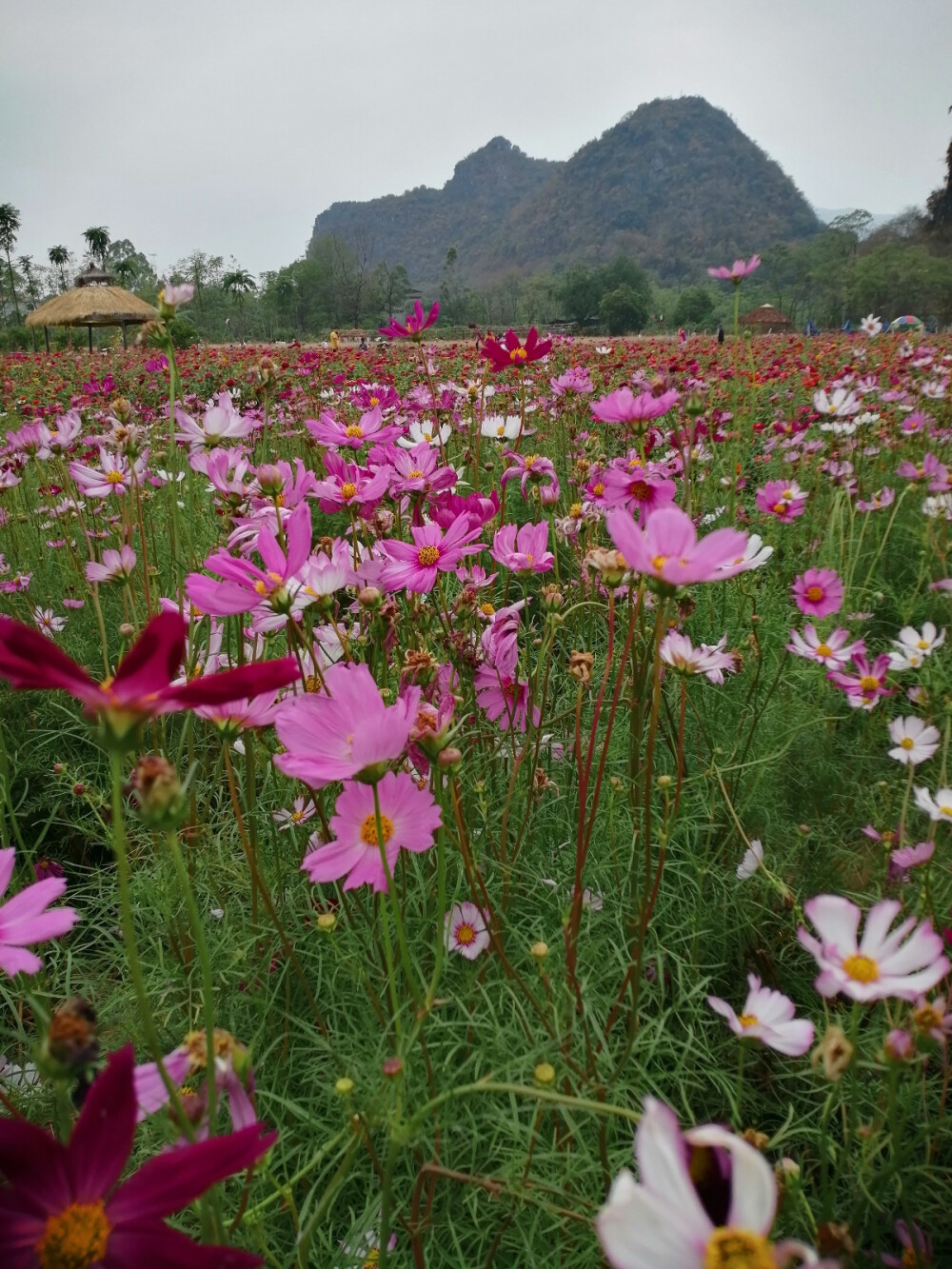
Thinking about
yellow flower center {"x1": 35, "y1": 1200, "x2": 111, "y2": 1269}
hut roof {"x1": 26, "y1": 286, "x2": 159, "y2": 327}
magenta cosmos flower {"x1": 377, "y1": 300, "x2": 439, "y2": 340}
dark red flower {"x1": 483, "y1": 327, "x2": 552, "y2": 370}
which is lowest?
yellow flower center {"x1": 35, "y1": 1200, "x2": 111, "y2": 1269}

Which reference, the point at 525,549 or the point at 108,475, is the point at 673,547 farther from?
the point at 108,475

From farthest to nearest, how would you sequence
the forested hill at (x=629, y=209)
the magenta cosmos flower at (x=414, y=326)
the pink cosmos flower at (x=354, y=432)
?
the forested hill at (x=629, y=209)
the magenta cosmos flower at (x=414, y=326)
the pink cosmos flower at (x=354, y=432)

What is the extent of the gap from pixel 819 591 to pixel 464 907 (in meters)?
0.71

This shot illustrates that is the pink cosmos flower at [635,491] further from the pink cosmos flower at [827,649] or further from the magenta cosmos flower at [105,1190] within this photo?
the magenta cosmos flower at [105,1190]

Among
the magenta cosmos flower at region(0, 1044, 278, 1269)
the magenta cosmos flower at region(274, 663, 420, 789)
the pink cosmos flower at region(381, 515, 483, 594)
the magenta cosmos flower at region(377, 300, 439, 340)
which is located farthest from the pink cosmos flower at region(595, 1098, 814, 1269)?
the magenta cosmos flower at region(377, 300, 439, 340)

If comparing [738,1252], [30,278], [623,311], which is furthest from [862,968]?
[30,278]

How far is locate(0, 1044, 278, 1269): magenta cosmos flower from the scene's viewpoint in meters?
0.25

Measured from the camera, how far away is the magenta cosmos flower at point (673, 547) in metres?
0.40

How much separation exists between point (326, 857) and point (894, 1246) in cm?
56

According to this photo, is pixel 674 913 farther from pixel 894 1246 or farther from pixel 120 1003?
pixel 120 1003

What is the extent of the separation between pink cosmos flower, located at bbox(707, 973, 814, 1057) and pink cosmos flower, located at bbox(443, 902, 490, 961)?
0.84 feet

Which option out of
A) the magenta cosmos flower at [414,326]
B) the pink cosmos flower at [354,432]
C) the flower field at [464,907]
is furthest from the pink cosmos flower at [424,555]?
the magenta cosmos flower at [414,326]

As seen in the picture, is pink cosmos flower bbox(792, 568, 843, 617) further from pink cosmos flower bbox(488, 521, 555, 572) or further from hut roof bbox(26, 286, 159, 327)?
hut roof bbox(26, 286, 159, 327)

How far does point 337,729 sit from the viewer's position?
0.45 m
